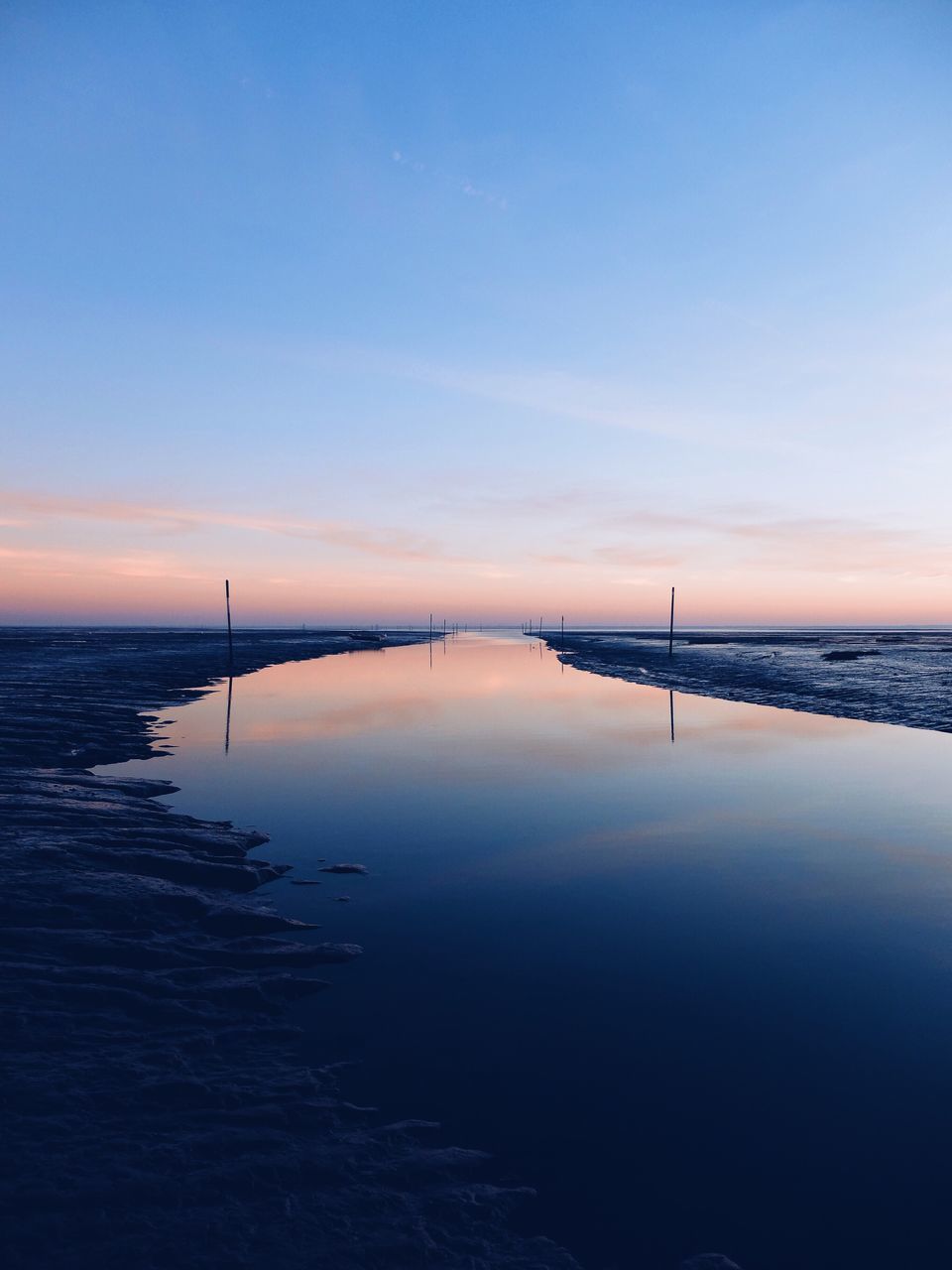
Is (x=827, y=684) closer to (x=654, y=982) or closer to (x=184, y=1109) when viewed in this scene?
(x=654, y=982)

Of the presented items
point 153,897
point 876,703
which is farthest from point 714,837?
point 876,703

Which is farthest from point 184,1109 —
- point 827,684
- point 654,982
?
point 827,684

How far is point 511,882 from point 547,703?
69.4 feet

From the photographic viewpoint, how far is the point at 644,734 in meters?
22.1

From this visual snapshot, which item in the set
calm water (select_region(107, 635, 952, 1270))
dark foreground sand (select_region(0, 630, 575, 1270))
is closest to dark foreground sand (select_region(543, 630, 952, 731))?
calm water (select_region(107, 635, 952, 1270))

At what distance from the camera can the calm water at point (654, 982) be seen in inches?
162

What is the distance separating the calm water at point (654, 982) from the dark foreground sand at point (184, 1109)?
38 centimetres

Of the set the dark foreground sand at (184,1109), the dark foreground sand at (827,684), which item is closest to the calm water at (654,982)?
the dark foreground sand at (184,1109)

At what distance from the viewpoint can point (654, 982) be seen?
260 inches

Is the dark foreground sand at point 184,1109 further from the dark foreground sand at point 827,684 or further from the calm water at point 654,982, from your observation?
the dark foreground sand at point 827,684

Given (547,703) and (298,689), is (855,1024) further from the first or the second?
(298,689)

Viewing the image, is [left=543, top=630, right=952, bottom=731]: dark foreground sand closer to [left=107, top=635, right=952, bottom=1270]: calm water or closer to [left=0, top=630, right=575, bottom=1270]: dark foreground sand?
[left=107, top=635, right=952, bottom=1270]: calm water

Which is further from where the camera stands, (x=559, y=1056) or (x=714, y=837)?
(x=714, y=837)

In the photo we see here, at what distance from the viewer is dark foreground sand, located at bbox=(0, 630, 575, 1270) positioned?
3607mm
